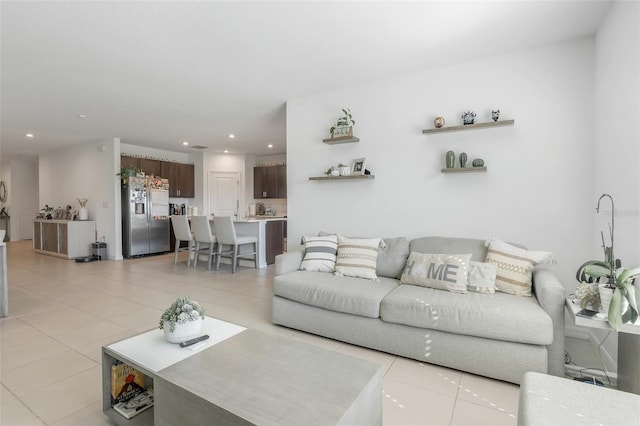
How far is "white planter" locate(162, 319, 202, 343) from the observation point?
1.62 m

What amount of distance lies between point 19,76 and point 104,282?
2750mm

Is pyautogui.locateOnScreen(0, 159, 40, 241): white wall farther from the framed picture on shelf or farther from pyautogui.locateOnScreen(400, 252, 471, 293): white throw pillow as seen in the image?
pyautogui.locateOnScreen(400, 252, 471, 293): white throw pillow

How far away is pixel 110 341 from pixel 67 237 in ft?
17.7

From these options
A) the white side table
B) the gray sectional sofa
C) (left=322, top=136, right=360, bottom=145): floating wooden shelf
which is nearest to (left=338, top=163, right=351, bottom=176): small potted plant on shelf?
(left=322, top=136, right=360, bottom=145): floating wooden shelf

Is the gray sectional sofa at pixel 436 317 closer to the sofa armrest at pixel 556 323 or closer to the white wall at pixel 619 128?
the sofa armrest at pixel 556 323

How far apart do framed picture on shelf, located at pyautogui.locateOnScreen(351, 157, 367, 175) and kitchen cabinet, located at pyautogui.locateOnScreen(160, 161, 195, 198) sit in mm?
5819

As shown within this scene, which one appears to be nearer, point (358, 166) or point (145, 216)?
point (358, 166)

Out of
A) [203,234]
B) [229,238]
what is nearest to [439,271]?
[229,238]

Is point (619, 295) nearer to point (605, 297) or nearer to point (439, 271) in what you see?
point (605, 297)

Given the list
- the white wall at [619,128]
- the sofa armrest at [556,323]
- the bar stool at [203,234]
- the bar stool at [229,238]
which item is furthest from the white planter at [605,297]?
the bar stool at [203,234]

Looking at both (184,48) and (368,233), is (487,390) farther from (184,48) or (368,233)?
(184,48)

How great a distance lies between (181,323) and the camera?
1616 mm

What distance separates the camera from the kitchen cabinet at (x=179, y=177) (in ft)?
25.2

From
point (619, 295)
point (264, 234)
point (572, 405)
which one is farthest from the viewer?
point (264, 234)
